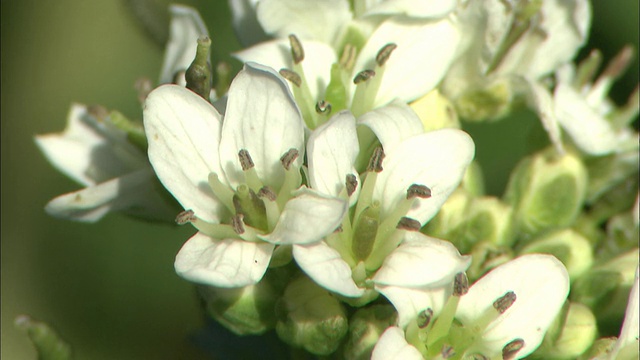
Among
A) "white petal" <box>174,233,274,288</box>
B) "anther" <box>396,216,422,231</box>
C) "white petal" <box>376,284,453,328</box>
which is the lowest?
"white petal" <box>376,284,453,328</box>

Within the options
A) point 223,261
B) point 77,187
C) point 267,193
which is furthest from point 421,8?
point 77,187

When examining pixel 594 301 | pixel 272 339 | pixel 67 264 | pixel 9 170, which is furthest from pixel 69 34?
pixel 594 301

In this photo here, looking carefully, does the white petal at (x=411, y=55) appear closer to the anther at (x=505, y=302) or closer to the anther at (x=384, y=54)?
the anther at (x=384, y=54)

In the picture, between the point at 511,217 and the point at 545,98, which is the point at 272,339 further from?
the point at 545,98

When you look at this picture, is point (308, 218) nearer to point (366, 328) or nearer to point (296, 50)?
point (366, 328)

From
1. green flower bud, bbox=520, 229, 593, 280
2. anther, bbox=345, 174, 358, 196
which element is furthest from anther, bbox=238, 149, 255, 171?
green flower bud, bbox=520, 229, 593, 280

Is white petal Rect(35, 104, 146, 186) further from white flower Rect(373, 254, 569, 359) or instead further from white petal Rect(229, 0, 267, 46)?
white flower Rect(373, 254, 569, 359)
